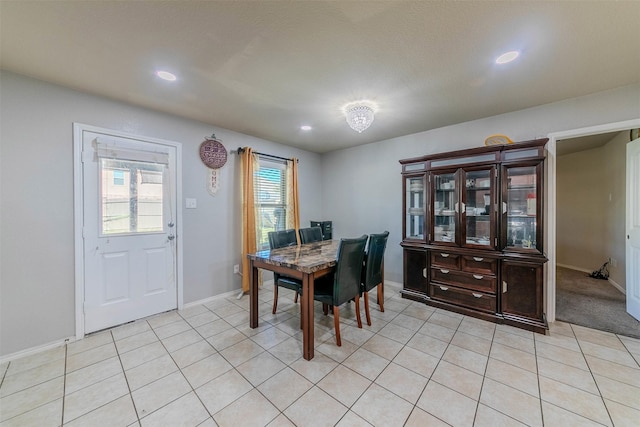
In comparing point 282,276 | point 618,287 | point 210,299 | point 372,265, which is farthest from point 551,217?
point 210,299

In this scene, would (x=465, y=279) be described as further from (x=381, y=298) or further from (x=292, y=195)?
(x=292, y=195)

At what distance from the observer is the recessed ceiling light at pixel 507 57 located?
1735mm

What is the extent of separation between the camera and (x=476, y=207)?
288cm

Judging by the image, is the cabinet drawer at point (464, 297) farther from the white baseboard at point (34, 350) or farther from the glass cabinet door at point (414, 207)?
the white baseboard at point (34, 350)

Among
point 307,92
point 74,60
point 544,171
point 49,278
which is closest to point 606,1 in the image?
point 544,171

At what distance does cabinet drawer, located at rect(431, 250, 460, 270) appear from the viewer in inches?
114

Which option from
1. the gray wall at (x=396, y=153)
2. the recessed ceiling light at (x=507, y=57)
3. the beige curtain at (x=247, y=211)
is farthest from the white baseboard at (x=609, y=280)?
the beige curtain at (x=247, y=211)

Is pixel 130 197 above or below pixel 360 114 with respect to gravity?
below

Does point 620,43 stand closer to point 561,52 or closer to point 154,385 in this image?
point 561,52

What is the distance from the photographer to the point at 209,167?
3244 millimetres

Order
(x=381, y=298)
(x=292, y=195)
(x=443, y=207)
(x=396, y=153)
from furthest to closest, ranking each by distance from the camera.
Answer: (x=292, y=195), (x=396, y=153), (x=443, y=207), (x=381, y=298)

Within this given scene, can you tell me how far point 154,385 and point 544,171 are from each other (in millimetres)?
4084

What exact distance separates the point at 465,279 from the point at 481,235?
0.55m

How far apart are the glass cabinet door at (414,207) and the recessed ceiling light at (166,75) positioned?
114 inches
